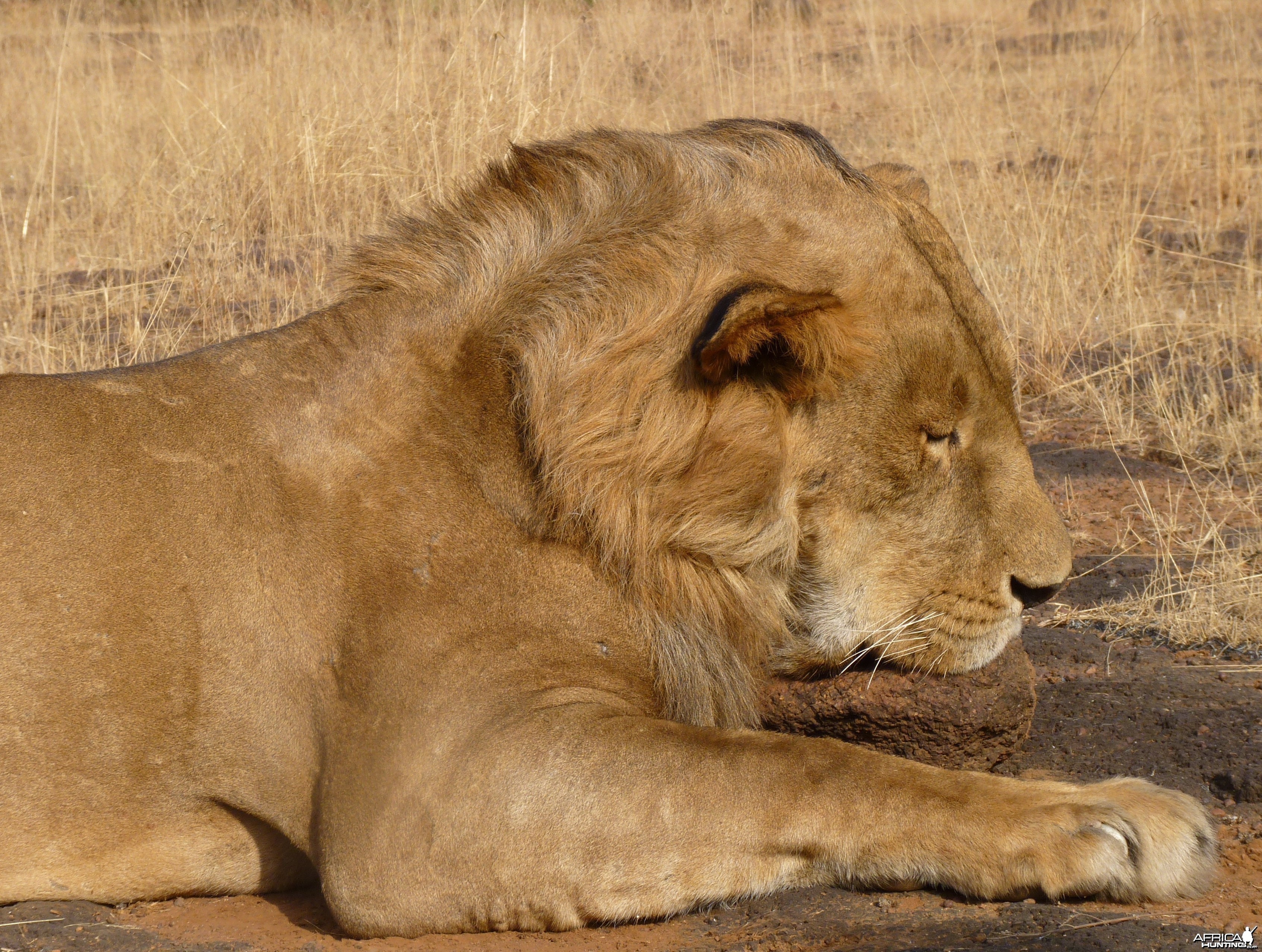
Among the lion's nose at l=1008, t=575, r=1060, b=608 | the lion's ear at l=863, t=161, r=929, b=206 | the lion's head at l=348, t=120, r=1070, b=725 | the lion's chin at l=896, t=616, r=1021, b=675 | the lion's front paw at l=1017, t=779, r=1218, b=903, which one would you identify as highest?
the lion's ear at l=863, t=161, r=929, b=206

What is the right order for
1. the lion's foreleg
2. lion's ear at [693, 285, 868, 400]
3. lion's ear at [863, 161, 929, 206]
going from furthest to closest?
lion's ear at [863, 161, 929, 206] → lion's ear at [693, 285, 868, 400] → the lion's foreleg

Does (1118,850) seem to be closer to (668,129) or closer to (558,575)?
(558,575)

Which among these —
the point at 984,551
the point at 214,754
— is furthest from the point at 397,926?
the point at 984,551

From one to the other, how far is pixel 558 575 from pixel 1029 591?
1059 millimetres

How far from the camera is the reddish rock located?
9.61 feet

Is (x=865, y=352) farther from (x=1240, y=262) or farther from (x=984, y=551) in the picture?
(x=1240, y=262)

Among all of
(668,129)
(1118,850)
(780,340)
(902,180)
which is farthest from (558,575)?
(668,129)

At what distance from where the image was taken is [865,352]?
2732 mm

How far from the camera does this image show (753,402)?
8.84ft

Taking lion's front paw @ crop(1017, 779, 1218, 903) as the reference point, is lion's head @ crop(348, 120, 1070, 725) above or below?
above

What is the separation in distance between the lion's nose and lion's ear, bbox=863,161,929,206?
3.22 feet

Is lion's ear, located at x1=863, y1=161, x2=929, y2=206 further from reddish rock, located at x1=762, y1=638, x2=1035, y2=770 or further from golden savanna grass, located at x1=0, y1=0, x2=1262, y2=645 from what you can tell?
golden savanna grass, located at x1=0, y1=0, x2=1262, y2=645

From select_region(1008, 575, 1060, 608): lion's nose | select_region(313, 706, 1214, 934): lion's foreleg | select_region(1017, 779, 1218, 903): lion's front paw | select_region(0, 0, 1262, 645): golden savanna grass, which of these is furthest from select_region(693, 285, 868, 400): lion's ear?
select_region(0, 0, 1262, 645): golden savanna grass

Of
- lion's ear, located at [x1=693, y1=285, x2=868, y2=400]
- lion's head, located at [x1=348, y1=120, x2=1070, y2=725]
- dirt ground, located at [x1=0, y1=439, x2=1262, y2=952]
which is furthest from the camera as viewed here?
lion's head, located at [x1=348, y1=120, x2=1070, y2=725]
